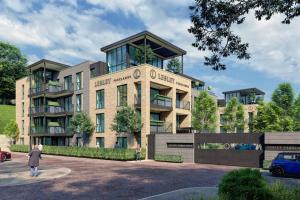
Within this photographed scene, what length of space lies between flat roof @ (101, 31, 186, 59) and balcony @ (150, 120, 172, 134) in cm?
927

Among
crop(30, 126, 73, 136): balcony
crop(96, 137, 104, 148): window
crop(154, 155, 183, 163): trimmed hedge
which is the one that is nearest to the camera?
crop(154, 155, 183, 163): trimmed hedge

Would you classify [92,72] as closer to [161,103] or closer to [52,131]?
[52,131]

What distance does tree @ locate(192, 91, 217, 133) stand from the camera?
42.2m

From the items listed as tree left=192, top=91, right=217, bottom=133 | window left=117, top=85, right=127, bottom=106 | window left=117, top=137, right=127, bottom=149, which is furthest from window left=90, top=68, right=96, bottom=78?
tree left=192, top=91, right=217, bottom=133

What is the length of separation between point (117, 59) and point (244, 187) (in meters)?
30.5

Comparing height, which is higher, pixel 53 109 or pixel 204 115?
pixel 53 109

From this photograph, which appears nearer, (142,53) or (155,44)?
(142,53)

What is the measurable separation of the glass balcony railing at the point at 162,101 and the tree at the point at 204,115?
6488 millimetres

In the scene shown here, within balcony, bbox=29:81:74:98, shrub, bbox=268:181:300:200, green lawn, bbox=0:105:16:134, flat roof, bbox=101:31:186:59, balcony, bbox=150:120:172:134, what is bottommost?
shrub, bbox=268:181:300:200

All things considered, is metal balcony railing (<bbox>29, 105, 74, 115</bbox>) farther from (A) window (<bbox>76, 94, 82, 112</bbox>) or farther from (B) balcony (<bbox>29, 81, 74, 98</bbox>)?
(A) window (<bbox>76, 94, 82, 112</bbox>)

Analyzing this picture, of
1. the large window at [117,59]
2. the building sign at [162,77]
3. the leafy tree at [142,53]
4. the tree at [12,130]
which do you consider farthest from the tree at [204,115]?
the tree at [12,130]

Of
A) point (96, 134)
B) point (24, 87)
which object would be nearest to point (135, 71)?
point (96, 134)

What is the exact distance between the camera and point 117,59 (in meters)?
38.2

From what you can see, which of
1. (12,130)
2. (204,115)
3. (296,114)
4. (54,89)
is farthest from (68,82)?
(296,114)
